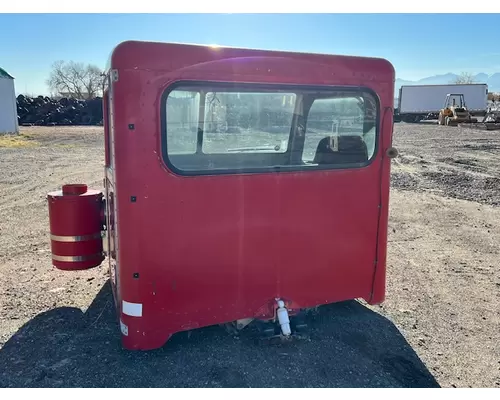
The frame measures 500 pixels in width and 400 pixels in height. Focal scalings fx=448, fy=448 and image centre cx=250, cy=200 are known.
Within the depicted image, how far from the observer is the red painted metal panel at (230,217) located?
2760 millimetres

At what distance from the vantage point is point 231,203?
303 centimetres

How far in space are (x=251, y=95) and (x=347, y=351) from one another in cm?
199

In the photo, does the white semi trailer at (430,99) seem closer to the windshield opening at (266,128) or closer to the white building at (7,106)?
the white building at (7,106)

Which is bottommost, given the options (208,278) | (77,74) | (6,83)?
(208,278)

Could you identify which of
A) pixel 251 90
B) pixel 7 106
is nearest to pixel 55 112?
pixel 7 106

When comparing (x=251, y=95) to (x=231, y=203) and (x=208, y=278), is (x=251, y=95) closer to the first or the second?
(x=231, y=203)

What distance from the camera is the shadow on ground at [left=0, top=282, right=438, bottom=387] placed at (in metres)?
2.94

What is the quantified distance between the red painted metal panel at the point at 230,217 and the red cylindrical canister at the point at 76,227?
71cm

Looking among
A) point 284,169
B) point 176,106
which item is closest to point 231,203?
point 284,169

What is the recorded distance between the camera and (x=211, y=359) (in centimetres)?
315

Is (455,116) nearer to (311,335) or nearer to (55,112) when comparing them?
(55,112)

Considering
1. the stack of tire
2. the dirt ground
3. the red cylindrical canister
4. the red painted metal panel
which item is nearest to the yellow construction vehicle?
the stack of tire

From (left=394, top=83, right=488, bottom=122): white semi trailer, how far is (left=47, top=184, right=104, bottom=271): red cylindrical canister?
38721mm

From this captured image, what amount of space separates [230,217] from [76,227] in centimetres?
135
